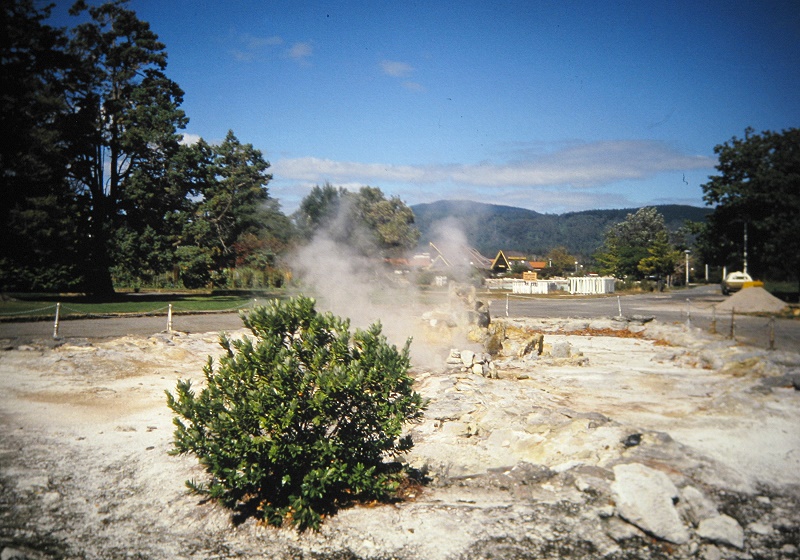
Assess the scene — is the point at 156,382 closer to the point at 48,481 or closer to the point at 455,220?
the point at 48,481

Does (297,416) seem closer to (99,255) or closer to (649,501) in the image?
(649,501)

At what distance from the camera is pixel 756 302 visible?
26672 mm

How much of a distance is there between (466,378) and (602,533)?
5.44m

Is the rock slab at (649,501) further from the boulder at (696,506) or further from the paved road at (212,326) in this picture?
the paved road at (212,326)

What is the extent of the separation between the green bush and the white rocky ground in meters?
0.32

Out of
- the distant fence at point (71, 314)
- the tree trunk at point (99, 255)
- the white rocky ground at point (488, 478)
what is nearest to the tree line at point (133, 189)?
the tree trunk at point (99, 255)

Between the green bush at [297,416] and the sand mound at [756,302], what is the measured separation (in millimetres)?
26809

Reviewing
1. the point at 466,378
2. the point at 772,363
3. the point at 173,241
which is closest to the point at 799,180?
the point at 772,363

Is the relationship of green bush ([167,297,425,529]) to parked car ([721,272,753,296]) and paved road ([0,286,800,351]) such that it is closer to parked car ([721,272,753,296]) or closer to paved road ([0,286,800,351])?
paved road ([0,286,800,351])

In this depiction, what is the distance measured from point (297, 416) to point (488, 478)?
101 inches

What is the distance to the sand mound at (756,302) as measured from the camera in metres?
26.1

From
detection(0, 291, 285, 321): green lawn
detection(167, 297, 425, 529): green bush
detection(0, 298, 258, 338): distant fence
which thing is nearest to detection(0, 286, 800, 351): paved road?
detection(0, 298, 258, 338): distant fence

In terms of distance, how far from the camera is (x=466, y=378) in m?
10.2

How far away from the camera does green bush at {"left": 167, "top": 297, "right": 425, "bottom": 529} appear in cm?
485
